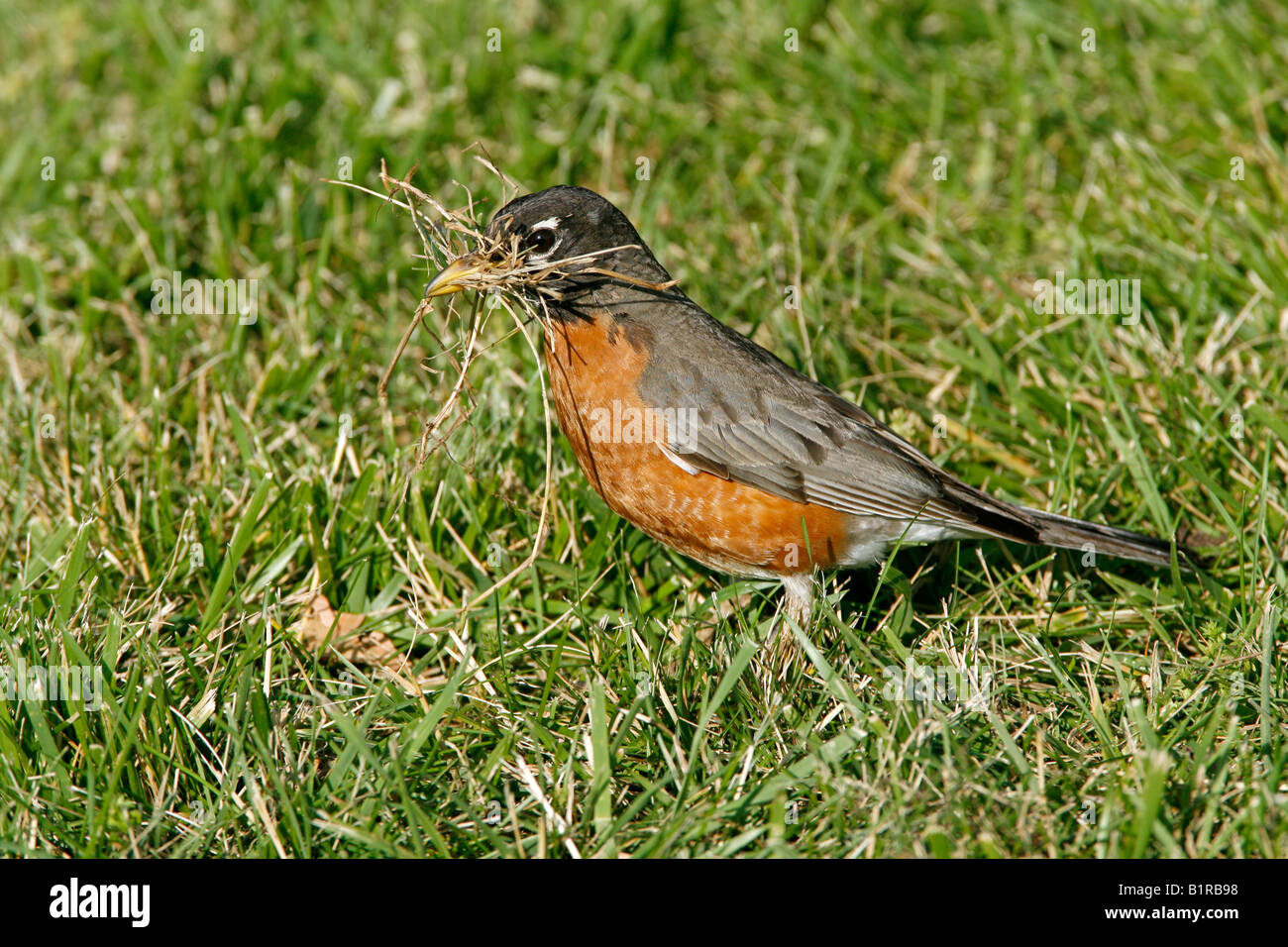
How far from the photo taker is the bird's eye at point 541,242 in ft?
13.4

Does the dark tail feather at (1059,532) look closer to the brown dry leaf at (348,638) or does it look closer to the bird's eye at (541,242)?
the bird's eye at (541,242)

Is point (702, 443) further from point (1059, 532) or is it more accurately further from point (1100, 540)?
point (1100, 540)

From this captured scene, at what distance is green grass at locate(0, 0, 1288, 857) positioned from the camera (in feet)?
10.9

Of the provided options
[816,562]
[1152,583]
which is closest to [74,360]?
[816,562]

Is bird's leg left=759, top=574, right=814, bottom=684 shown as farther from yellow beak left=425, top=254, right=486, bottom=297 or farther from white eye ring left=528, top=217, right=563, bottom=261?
yellow beak left=425, top=254, right=486, bottom=297

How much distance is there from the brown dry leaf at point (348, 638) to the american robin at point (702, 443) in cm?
90

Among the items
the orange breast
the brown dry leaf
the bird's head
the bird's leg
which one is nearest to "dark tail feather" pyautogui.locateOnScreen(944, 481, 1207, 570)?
the orange breast

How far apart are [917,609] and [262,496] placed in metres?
2.32

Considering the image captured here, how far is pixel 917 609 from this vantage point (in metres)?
4.42

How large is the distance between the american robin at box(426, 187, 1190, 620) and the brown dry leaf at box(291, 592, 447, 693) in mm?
901

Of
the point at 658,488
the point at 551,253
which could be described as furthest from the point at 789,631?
the point at 551,253

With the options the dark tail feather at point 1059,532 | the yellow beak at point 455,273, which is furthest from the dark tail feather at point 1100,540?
the yellow beak at point 455,273

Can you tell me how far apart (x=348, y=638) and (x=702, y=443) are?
135 cm

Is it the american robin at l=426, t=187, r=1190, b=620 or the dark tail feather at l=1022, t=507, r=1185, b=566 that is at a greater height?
the american robin at l=426, t=187, r=1190, b=620
